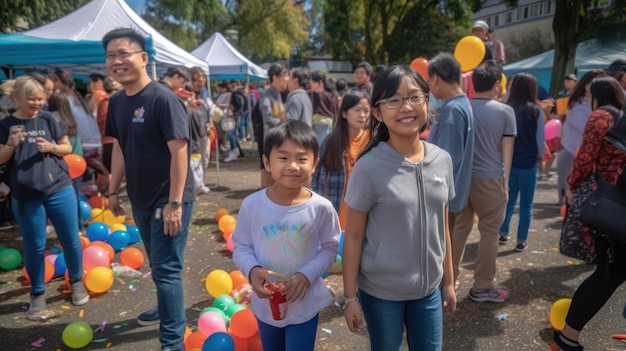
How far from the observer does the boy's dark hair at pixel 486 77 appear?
11.1ft

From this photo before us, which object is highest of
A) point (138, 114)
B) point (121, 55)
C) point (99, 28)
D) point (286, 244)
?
point (99, 28)

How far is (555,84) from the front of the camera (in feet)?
52.0

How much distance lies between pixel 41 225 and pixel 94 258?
74cm

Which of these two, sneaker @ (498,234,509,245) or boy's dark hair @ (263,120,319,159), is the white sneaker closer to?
sneaker @ (498,234,509,245)

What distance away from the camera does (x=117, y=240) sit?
15.9 feet

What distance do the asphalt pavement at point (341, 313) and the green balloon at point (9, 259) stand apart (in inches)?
2.5

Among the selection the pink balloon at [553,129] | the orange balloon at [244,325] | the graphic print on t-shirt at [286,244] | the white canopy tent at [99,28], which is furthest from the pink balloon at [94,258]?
the pink balloon at [553,129]

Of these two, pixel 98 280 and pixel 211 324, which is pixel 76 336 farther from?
pixel 211 324

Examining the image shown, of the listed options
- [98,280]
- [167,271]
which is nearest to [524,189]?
[167,271]

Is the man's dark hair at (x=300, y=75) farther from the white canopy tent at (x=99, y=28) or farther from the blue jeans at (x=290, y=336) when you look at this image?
the blue jeans at (x=290, y=336)

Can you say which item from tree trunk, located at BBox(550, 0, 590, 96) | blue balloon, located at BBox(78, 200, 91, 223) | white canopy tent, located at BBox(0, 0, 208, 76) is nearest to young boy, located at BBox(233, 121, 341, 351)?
white canopy tent, located at BBox(0, 0, 208, 76)

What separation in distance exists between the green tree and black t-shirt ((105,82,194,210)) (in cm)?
1266

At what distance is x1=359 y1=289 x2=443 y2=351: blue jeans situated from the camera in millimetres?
1865

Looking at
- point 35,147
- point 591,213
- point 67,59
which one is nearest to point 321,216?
point 591,213
